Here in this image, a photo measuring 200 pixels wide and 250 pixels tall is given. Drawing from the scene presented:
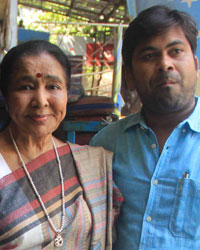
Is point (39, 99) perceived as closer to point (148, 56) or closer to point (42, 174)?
point (42, 174)

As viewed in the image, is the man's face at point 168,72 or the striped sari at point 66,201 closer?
the striped sari at point 66,201

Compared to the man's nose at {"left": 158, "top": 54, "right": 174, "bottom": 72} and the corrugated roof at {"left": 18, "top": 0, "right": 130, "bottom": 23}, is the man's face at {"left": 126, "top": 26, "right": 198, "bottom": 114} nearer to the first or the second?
the man's nose at {"left": 158, "top": 54, "right": 174, "bottom": 72}

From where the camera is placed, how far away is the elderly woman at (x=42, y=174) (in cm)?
118

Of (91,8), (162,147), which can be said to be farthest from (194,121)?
(91,8)

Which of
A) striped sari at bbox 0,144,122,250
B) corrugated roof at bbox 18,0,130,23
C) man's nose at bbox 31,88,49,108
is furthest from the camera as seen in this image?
corrugated roof at bbox 18,0,130,23

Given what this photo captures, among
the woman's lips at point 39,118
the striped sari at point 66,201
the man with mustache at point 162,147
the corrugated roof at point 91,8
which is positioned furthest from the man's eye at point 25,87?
the corrugated roof at point 91,8

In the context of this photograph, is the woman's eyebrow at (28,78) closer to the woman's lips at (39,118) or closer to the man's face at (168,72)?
the woman's lips at (39,118)

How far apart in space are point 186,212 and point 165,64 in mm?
709

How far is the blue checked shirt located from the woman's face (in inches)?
18.9

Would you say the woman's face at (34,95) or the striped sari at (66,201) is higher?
the woman's face at (34,95)

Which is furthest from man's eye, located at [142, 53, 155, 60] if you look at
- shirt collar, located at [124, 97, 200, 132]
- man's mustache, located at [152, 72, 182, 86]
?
shirt collar, located at [124, 97, 200, 132]

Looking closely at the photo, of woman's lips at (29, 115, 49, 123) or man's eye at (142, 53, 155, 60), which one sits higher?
man's eye at (142, 53, 155, 60)

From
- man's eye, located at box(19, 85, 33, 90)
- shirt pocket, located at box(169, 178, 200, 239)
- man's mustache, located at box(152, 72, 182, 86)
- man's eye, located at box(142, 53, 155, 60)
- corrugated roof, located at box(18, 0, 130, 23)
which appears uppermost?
corrugated roof, located at box(18, 0, 130, 23)

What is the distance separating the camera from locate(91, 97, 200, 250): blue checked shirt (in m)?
1.22
